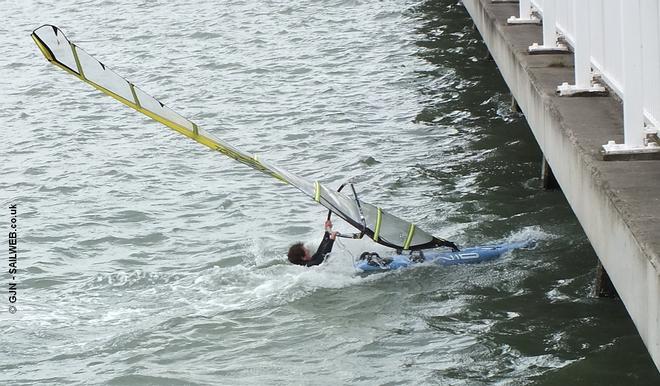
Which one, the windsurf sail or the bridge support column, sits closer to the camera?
the windsurf sail

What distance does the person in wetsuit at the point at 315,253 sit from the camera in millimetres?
12367

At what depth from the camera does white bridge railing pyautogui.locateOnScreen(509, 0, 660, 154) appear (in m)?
7.66

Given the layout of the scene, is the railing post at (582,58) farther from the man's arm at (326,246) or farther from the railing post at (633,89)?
the man's arm at (326,246)

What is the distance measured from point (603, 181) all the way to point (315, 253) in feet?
16.4

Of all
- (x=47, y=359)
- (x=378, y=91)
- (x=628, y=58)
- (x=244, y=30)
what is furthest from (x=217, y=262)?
(x=244, y=30)

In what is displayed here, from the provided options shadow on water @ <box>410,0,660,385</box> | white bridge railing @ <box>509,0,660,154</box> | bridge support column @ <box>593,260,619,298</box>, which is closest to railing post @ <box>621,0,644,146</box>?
white bridge railing @ <box>509,0,660,154</box>

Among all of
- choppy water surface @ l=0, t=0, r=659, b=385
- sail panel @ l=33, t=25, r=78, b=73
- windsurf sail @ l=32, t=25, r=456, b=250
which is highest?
sail panel @ l=33, t=25, r=78, b=73

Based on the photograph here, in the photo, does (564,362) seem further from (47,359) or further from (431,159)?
(431,159)

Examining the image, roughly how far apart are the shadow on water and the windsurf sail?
2.97 feet

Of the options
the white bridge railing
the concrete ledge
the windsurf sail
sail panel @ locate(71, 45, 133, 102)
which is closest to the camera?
the concrete ledge

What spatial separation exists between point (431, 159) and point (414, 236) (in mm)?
4513

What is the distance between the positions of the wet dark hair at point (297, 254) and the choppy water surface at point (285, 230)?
119 millimetres

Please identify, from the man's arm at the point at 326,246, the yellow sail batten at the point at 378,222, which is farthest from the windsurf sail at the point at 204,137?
the man's arm at the point at 326,246

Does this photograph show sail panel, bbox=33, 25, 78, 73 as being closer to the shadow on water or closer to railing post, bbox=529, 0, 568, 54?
the shadow on water
